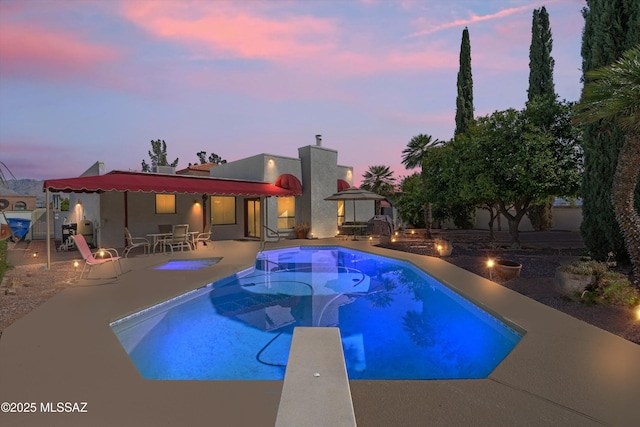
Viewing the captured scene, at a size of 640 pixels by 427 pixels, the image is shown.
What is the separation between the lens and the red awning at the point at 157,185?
1263 cm

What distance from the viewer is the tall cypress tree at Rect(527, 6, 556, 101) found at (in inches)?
1039

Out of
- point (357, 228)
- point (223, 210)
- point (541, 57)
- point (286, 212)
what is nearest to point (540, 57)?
point (541, 57)

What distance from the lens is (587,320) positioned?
6059 millimetres

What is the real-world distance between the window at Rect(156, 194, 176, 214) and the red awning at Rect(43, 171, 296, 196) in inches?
60.4

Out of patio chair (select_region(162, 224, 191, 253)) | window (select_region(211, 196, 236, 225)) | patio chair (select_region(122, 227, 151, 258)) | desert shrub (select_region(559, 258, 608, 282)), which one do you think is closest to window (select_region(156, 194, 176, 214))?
patio chair (select_region(122, 227, 151, 258))

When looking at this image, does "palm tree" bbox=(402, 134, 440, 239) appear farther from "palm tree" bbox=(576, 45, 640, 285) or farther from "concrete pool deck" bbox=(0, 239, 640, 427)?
"concrete pool deck" bbox=(0, 239, 640, 427)

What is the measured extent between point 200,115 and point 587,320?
34.5m

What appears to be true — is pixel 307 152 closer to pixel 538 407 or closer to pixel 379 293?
pixel 379 293

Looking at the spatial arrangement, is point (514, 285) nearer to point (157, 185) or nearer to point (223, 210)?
point (157, 185)

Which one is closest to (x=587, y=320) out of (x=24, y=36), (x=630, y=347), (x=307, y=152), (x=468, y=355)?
(x=630, y=347)

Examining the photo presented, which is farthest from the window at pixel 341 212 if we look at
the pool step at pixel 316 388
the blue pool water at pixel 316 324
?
the pool step at pixel 316 388

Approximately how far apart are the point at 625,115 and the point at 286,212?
59.3ft

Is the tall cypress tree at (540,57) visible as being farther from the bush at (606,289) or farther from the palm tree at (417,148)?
the bush at (606,289)

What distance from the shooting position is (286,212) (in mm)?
22406
